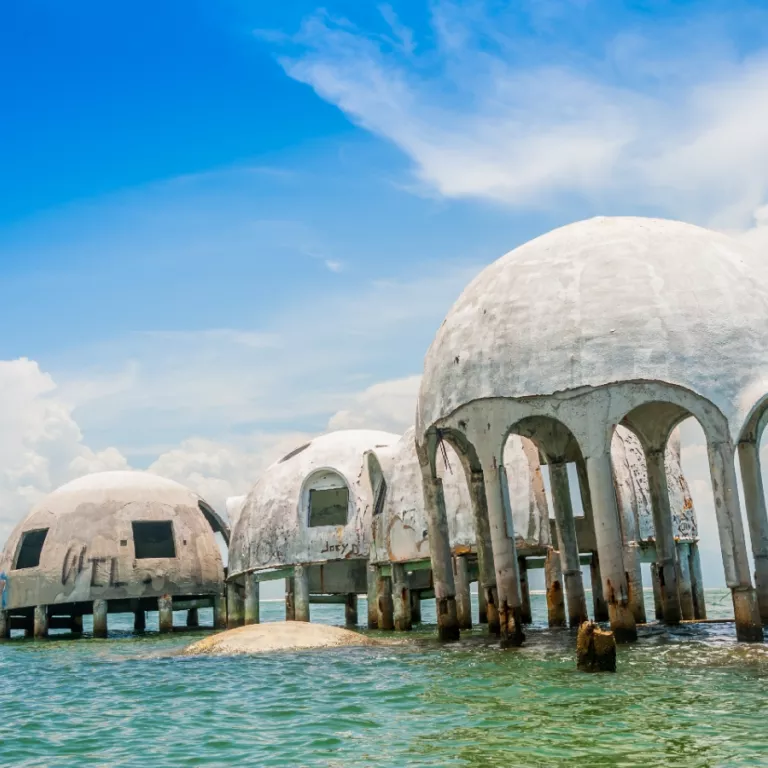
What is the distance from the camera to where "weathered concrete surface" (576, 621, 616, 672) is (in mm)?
14391

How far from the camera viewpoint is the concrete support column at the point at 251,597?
3662cm

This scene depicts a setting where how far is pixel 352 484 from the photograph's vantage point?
35.3 metres

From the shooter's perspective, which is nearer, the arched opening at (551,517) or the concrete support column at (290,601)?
the arched opening at (551,517)

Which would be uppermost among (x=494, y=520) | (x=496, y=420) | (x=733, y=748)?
(x=496, y=420)

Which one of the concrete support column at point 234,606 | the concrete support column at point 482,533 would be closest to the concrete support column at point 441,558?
the concrete support column at point 482,533

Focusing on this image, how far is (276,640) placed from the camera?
2166 centimetres

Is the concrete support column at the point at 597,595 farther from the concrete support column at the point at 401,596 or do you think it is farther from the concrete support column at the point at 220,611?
the concrete support column at the point at 220,611

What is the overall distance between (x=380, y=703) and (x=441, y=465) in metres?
16.9

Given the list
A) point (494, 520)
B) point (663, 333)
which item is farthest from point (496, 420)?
point (663, 333)

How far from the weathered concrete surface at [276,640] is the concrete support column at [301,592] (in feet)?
37.0

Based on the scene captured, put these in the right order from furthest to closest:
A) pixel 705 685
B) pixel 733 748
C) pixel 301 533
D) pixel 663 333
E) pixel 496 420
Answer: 1. pixel 301 533
2. pixel 496 420
3. pixel 663 333
4. pixel 705 685
5. pixel 733 748

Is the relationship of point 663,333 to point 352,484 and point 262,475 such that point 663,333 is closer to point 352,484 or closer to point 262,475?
point 352,484

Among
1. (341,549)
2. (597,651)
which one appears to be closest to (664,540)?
(597,651)

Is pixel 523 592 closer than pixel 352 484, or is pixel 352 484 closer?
pixel 523 592
